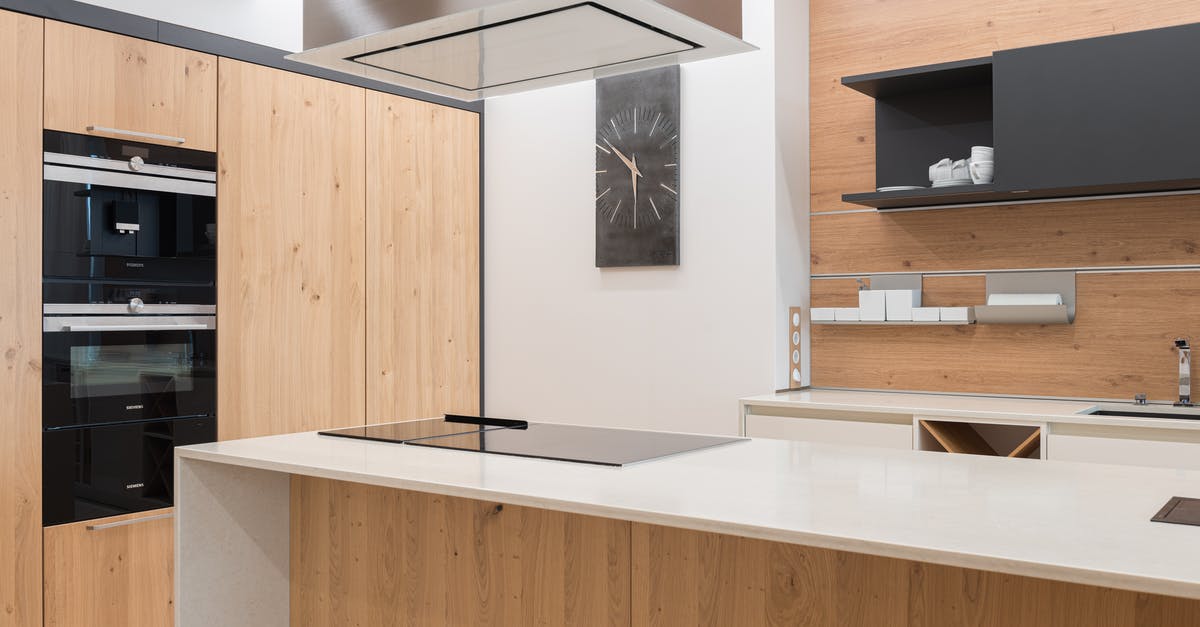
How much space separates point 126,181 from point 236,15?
32.9 inches

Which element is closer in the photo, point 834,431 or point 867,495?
point 867,495

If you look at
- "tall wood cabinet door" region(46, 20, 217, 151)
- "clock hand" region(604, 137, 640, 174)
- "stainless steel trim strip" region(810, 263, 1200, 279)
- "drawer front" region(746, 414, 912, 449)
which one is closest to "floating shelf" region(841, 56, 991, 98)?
"stainless steel trim strip" region(810, 263, 1200, 279)

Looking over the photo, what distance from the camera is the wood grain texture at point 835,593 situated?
5.33 feet

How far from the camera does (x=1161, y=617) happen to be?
1.57m

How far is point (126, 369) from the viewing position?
3.41m

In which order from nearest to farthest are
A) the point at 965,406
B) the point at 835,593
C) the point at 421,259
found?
1. the point at 835,593
2. the point at 965,406
3. the point at 421,259

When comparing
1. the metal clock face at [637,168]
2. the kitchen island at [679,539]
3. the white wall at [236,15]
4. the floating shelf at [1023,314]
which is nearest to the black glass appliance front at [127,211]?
the white wall at [236,15]

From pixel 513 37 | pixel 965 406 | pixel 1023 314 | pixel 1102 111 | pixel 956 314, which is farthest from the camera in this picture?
pixel 956 314

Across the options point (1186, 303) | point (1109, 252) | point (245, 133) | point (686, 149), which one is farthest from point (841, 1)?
point (245, 133)

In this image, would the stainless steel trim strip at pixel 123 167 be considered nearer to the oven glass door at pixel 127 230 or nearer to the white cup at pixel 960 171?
the oven glass door at pixel 127 230

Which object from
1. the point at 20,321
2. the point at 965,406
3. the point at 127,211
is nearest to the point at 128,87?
the point at 127,211

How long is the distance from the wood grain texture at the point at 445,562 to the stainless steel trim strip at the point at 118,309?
1.13 m

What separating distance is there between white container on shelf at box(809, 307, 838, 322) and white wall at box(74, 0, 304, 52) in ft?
7.68

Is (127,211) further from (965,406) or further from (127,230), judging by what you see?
(965,406)
